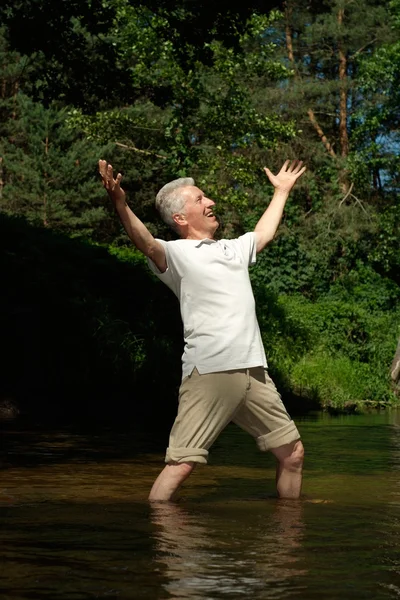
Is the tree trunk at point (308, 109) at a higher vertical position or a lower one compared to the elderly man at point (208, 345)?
higher

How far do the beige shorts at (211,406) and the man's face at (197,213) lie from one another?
871 millimetres

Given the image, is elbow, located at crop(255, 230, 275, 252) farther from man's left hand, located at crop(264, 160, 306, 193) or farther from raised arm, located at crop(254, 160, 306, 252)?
man's left hand, located at crop(264, 160, 306, 193)

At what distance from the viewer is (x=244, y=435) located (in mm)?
13000

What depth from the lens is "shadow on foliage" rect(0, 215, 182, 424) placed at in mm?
15383

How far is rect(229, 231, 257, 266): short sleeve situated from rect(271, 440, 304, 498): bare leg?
3.68ft

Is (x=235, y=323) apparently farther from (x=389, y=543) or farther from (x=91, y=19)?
(x=91, y=19)

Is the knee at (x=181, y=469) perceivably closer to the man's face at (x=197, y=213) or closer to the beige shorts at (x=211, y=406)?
the beige shorts at (x=211, y=406)

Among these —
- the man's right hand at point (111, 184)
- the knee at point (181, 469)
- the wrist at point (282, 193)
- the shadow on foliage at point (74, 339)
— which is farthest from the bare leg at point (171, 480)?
the shadow on foliage at point (74, 339)

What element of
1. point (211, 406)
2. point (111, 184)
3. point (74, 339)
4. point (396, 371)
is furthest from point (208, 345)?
point (396, 371)

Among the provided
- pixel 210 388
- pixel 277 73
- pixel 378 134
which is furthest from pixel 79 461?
pixel 378 134

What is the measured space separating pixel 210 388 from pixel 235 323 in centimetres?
39

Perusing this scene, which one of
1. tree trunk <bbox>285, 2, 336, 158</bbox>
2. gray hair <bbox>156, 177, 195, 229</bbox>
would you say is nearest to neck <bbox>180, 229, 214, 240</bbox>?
gray hair <bbox>156, 177, 195, 229</bbox>

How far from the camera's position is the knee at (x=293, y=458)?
657 centimetres

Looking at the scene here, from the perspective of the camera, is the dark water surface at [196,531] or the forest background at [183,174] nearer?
the dark water surface at [196,531]
